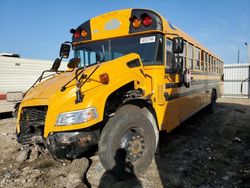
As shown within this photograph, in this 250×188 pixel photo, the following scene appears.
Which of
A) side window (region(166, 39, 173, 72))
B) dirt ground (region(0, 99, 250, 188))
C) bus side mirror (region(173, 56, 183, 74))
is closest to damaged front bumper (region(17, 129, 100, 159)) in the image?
dirt ground (region(0, 99, 250, 188))

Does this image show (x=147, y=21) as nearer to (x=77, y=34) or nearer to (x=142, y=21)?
(x=142, y=21)

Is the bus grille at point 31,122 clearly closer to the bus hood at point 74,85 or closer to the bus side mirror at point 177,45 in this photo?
the bus hood at point 74,85

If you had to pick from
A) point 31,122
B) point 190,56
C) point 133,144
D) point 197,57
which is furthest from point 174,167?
point 197,57

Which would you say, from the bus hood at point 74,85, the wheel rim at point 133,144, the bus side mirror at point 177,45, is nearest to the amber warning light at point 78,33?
the bus hood at point 74,85

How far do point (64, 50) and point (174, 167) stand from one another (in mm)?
3016

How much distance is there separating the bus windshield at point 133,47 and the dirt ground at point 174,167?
183 centimetres

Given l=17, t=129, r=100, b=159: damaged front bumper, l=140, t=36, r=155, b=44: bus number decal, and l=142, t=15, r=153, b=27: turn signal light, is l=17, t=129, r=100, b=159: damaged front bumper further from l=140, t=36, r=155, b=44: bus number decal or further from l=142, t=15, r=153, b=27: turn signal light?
l=142, t=15, r=153, b=27: turn signal light

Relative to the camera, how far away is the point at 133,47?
13.8ft

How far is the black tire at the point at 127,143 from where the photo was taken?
3.15 meters

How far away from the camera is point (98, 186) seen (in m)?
3.30

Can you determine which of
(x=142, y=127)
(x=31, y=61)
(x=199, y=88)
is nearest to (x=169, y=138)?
(x=199, y=88)

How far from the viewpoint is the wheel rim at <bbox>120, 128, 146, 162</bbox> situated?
3381mm

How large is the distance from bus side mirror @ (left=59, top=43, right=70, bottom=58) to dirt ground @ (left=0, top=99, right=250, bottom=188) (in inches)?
76.8

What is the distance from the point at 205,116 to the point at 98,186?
21.9 ft
